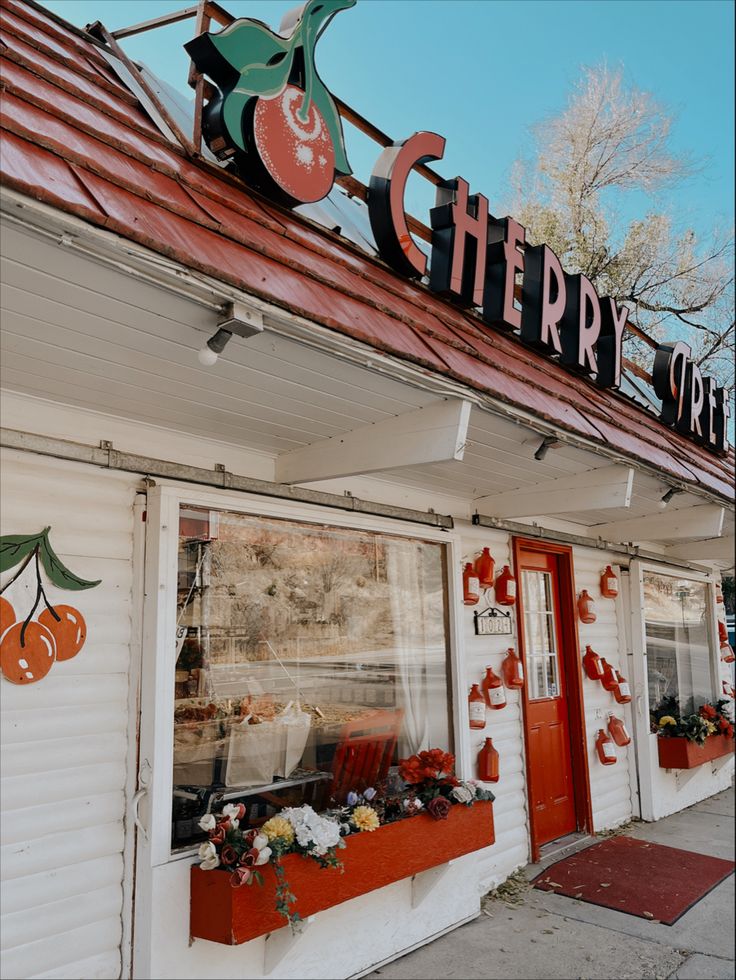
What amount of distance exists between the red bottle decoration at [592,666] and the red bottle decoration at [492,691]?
1582 millimetres

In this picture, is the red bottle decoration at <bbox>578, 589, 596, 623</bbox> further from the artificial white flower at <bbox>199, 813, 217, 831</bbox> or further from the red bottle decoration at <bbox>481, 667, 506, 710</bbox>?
the artificial white flower at <bbox>199, 813, 217, 831</bbox>

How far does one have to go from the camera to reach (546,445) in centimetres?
404

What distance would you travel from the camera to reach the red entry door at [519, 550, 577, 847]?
618 centimetres

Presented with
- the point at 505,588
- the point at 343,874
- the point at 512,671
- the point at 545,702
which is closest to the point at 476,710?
the point at 512,671

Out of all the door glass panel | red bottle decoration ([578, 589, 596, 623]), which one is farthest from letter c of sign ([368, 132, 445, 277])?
red bottle decoration ([578, 589, 596, 623])

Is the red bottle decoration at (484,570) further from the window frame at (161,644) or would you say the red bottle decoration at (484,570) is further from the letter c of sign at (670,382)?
the letter c of sign at (670,382)

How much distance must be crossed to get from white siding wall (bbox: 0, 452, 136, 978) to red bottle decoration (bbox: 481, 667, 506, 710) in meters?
2.96

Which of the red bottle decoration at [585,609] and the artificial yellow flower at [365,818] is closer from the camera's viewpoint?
the artificial yellow flower at [365,818]

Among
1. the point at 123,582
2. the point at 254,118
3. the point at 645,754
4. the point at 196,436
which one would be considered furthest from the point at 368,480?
the point at 645,754

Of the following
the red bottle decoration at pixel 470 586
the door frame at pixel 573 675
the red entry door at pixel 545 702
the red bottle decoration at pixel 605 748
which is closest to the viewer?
the red bottle decoration at pixel 470 586

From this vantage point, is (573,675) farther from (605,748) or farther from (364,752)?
(364,752)

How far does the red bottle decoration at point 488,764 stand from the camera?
5324 millimetres

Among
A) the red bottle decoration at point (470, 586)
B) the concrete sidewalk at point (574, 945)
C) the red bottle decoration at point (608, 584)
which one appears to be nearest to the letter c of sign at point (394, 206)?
the red bottle decoration at point (470, 586)

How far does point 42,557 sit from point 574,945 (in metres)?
3.66
